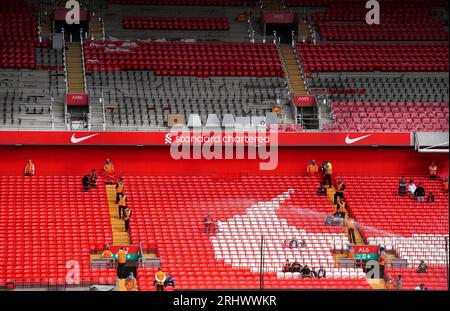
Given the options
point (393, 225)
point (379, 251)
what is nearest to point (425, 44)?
point (393, 225)

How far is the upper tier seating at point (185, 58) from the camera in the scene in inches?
1141

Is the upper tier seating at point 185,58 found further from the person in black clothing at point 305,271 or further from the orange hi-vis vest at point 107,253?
the person in black clothing at point 305,271

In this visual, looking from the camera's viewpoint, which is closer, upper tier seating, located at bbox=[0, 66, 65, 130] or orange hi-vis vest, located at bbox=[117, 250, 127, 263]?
orange hi-vis vest, located at bbox=[117, 250, 127, 263]

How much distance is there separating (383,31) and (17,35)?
12326 millimetres

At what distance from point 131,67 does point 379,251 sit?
36.1 feet

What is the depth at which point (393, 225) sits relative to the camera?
23.5 m

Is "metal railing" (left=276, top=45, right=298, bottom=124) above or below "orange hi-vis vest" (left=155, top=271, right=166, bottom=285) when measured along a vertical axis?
above

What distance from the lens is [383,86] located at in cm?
2923

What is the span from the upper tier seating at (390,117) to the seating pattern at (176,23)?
5.86 m

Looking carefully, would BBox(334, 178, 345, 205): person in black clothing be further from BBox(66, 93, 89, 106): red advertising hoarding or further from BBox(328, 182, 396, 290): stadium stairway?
BBox(66, 93, 89, 106): red advertising hoarding

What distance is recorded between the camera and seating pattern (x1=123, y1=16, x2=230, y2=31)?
3112 cm

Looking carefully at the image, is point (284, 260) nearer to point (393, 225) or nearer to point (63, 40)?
point (393, 225)

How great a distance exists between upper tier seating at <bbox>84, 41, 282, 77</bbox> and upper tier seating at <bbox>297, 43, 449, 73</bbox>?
127 cm

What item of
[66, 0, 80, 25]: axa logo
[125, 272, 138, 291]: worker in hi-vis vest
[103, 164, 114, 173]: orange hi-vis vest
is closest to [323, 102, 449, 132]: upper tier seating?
[103, 164, 114, 173]: orange hi-vis vest
